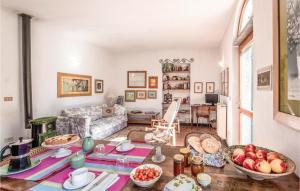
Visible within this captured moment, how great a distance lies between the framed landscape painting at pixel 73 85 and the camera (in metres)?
4.27

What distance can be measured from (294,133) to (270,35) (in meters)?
0.85

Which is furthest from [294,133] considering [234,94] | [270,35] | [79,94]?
[79,94]

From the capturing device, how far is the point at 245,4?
2.75 m

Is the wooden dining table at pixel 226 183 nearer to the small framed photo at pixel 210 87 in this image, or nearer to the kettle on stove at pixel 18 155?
the kettle on stove at pixel 18 155

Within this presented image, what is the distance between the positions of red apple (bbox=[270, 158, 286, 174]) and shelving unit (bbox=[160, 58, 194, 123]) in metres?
5.35

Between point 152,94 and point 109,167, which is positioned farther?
point 152,94

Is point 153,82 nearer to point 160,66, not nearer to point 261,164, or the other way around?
point 160,66

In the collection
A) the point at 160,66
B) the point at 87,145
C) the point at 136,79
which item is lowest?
the point at 87,145

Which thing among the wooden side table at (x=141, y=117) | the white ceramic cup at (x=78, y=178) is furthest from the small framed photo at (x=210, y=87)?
the white ceramic cup at (x=78, y=178)

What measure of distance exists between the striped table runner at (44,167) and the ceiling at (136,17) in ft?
8.25

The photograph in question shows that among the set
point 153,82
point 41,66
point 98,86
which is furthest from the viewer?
point 153,82

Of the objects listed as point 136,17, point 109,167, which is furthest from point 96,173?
point 136,17

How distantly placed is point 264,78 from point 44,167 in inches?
80.2

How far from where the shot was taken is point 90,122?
421 cm
